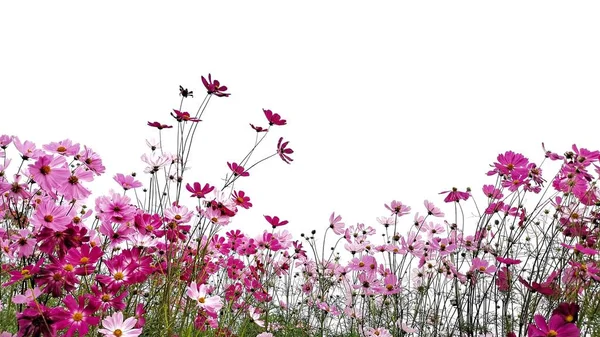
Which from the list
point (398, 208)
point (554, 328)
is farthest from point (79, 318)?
point (398, 208)

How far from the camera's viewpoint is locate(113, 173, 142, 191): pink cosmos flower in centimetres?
206

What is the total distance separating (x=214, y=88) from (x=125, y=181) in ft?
1.89

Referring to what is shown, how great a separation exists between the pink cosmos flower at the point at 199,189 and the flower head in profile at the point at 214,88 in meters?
0.33

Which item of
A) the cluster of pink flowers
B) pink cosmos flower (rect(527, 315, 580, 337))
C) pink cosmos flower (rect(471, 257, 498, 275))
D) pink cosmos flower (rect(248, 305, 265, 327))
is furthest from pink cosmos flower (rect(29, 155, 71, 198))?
pink cosmos flower (rect(471, 257, 498, 275))

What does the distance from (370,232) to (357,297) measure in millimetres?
438

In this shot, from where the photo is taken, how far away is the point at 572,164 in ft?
6.98

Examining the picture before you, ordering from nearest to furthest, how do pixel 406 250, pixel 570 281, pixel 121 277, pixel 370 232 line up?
pixel 121 277 → pixel 570 281 → pixel 406 250 → pixel 370 232

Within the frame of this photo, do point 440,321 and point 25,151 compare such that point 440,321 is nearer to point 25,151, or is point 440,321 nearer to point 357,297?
point 357,297

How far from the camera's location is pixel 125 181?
6.81 ft

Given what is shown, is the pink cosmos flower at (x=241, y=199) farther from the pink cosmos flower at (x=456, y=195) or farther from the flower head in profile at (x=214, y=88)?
the pink cosmos flower at (x=456, y=195)

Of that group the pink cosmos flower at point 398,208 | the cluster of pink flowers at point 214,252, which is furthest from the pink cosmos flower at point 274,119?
the pink cosmos flower at point 398,208

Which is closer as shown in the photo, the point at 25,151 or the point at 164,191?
the point at 25,151

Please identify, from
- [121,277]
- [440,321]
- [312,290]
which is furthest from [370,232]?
[121,277]

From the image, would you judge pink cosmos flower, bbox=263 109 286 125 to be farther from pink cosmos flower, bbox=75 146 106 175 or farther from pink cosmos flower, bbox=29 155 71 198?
pink cosmos flower, bbox=29 155 71 198
